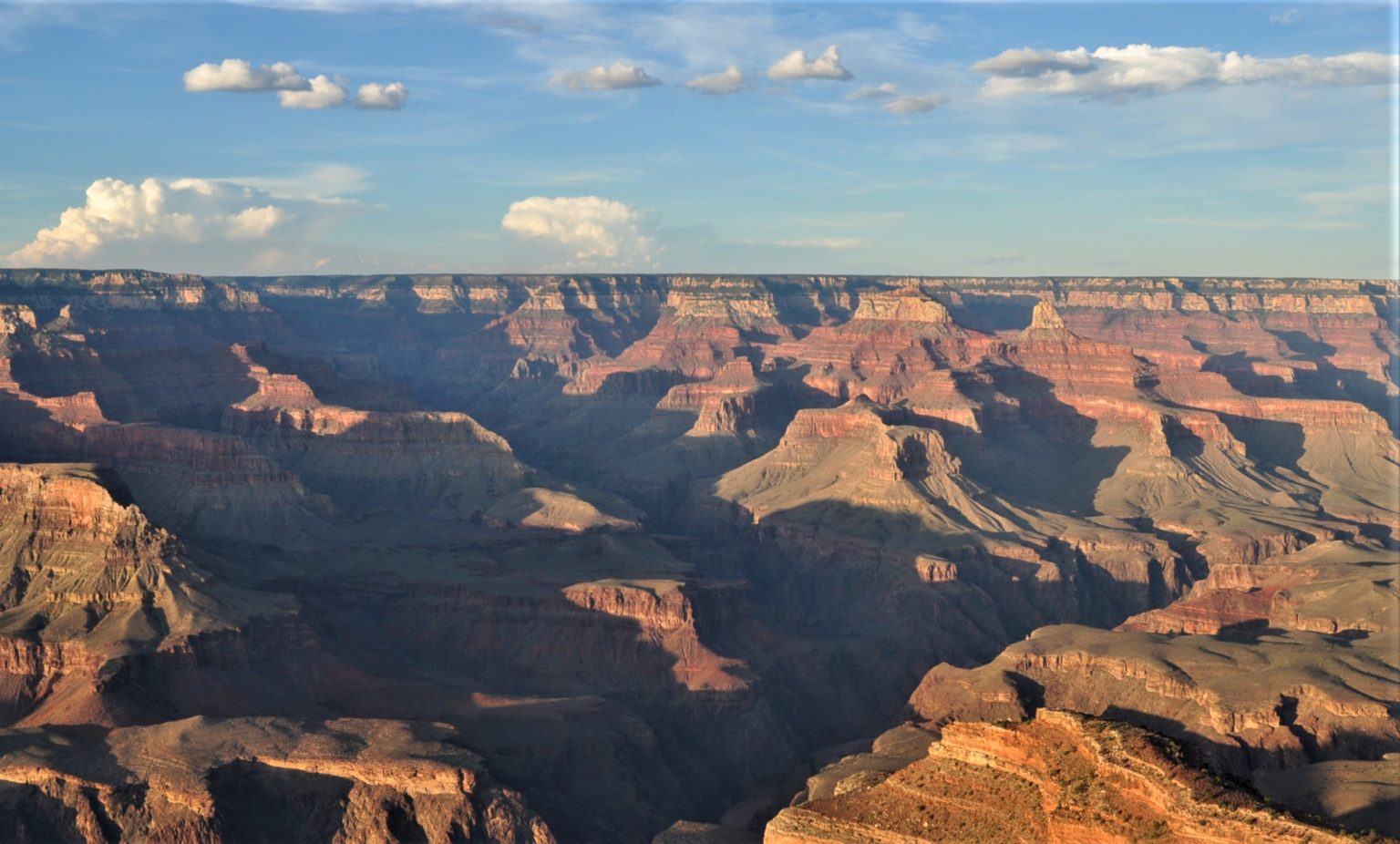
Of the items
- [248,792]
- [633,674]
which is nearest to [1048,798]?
[248,792]

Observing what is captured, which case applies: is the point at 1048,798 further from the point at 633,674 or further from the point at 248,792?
the point at 633,674

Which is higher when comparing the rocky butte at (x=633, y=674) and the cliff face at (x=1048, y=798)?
the cliff face at (x=1048, y=798)

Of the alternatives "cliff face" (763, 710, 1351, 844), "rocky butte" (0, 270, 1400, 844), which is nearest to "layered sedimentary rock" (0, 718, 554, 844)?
"rocky butte" (0, 270, 1400, 844)

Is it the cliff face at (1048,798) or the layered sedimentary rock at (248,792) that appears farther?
the layered sedimentary rock at (248,792)

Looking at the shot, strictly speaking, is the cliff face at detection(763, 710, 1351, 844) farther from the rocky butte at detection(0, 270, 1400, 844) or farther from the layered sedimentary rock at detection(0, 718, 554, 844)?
the layered sedimentary rock at detection(0, 718, 554, 844)

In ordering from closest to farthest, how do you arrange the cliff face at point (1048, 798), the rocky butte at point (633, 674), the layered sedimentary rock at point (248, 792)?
the cliff face at point (1048, 798), the rocky butte at point (633, 674), the layered sedimentary rock at point (248, 792)

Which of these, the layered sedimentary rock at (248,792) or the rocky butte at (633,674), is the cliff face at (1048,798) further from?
the layered sedimentary rock at (248,792)

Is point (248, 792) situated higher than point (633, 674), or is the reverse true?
point (248, 792)

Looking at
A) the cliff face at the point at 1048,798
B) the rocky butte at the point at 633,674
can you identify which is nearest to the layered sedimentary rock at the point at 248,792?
the rocky butte at the point at 633,674

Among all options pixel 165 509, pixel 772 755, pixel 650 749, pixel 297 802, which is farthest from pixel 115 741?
pixel 165 509
